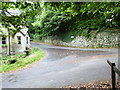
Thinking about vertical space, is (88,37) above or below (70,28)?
below

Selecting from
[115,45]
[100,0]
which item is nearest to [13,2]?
[100,0]

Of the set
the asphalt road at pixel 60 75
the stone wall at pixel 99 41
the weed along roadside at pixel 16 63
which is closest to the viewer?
the asphalt road at pixel 60 75

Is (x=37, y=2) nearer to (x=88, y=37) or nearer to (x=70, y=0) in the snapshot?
(x=70, y=0)

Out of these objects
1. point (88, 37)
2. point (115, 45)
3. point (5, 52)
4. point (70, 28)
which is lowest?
point (5, 52)

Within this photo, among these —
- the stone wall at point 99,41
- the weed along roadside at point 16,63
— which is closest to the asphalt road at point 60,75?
the weed along roadside at point 16,63

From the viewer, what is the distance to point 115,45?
12594 millimetres

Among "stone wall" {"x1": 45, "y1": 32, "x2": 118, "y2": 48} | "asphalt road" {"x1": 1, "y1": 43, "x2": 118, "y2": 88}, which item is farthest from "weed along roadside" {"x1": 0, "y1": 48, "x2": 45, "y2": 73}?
"stone wall" {"x1": 45, "y1": 32, "x2": 118, "y2": 48}

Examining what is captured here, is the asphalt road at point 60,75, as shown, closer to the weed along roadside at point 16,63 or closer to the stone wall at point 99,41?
the weed along roadside at point 16,63

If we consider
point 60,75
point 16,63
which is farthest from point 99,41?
point 16,63

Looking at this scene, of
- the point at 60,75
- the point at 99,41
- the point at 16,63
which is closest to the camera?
the point at 60,75

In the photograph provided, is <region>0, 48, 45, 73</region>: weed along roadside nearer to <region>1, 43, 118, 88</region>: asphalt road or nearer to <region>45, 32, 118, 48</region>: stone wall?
<region>1, 43, 118, 88</region>: asphalt road

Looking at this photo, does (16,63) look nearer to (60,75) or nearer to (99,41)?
(60,75)

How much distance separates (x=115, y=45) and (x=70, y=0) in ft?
38.7

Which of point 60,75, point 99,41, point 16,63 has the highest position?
point 99,41
